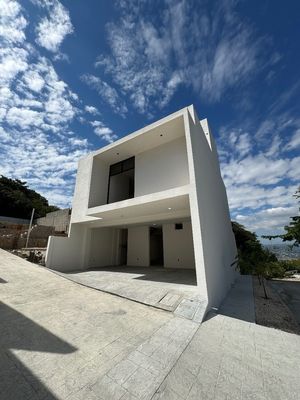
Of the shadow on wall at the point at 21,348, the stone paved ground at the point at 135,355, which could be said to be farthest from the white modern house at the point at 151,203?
the shadow on wall at the point at 21,348

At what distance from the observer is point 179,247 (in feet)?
38.4

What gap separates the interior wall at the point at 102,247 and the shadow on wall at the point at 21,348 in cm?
794

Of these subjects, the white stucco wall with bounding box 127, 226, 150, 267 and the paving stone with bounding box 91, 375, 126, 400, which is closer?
the paving stone with bounding box 91, 375, 126, 400

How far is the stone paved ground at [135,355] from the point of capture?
2.23m

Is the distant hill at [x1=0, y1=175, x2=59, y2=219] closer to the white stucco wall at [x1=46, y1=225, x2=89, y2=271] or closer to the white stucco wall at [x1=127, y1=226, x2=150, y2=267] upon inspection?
the white stucco wall at [x1=46, y1=225, x2=89, y2=271]

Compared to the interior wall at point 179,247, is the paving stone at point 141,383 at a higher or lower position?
lower

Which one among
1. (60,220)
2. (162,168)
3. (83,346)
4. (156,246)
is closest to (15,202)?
(60,220)

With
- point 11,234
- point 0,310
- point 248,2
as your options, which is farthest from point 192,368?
point 11,234

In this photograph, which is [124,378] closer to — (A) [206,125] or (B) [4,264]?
(B) [4,264]

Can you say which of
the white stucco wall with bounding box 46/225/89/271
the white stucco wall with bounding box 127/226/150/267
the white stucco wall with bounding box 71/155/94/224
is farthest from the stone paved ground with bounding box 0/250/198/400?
the white stucco wall with bounding box 127/226/150/267

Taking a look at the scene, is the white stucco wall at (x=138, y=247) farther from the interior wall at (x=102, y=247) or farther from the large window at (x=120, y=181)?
the large window at (x=120, y=181)

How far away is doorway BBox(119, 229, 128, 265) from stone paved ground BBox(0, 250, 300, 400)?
9217 millimetres

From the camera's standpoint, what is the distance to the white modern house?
274 inches

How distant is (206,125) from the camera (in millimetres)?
10867
